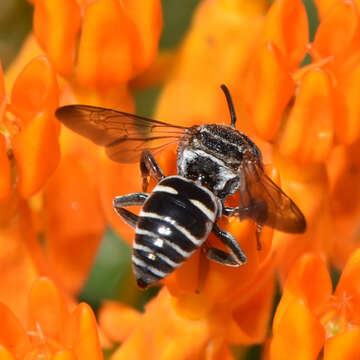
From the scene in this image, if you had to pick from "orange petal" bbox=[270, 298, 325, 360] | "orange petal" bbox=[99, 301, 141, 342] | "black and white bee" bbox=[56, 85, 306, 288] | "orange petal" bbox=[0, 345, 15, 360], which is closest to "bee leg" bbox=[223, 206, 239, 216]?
"black and white bee" bbox=[56, 85, 306, 288]

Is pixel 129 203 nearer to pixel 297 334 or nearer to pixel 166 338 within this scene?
pixel 166 338

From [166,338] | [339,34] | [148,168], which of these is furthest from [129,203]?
[339,34]

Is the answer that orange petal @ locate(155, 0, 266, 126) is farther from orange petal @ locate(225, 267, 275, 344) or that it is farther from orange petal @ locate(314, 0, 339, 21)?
orange petal @ locate(225, 267, 275, 344)

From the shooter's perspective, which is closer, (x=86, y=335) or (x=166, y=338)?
(x=86, y=335)

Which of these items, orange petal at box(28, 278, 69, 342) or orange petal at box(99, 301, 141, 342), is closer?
orange petal at box(28, 278, 69, 342)

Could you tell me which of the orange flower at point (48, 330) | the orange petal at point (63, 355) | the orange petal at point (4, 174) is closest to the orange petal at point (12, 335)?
the orange flower at point (48, 330)

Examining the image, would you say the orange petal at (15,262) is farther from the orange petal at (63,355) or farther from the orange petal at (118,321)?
the orange petal at (63,355)
